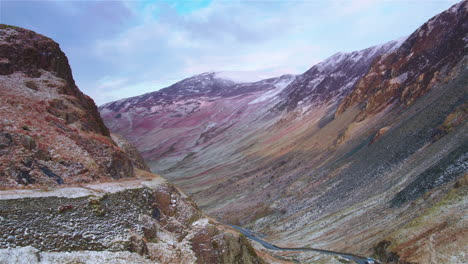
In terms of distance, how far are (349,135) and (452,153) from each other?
43241mm

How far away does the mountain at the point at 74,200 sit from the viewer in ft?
63.2

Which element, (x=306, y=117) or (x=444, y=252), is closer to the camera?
(x=444, y=252)

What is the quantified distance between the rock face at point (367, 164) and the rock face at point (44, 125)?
28948 millimetres

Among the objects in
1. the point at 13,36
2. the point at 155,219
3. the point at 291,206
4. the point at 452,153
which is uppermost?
the point at 13,36

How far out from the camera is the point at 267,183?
98312 millimetres

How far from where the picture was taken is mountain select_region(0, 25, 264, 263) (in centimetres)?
1927

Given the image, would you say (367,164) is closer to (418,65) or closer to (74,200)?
(418,65)

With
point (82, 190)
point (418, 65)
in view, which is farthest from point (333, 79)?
point (82, 190)

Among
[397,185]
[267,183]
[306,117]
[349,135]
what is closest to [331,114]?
[306,117]

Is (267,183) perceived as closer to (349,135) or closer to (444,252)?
(349,135)

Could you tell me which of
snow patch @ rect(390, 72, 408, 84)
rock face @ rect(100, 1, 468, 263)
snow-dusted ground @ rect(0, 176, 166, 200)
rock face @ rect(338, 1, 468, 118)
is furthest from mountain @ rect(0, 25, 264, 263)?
snow patch @ rect(390, 72, 408, 84)

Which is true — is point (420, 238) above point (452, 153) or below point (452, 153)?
below

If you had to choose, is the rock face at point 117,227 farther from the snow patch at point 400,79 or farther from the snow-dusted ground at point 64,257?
the snow patch at point 400,79

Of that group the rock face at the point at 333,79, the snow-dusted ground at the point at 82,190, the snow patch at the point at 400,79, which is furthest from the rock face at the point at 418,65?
the snow-dusted ground at the point at 82,190
